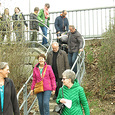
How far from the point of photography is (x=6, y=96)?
505 centimetres

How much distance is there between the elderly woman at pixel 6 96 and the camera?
5047 mm

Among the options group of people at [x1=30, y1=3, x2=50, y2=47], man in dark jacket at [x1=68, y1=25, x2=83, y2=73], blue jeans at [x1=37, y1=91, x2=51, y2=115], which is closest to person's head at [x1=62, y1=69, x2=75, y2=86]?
blue jeans at [x1=37, y1=91, x2=51, y2=115]

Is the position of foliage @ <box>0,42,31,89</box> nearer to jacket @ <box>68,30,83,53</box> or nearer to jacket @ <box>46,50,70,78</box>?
jacket @ <box>68,30,83,53</box>

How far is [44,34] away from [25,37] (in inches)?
89.6

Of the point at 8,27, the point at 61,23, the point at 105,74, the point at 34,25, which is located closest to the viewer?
the point at 8,27

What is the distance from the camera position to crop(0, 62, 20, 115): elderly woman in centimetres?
505

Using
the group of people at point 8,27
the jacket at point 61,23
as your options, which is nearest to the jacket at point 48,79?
the group of people at point 8,27

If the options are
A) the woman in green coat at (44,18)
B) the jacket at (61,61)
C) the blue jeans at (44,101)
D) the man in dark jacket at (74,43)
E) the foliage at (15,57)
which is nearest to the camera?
the blue jeans at (44,101)

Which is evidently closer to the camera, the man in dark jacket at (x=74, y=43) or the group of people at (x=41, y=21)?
the man in dark jacket at (x=74, y=43)

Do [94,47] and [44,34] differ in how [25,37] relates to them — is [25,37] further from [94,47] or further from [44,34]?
[94,47]

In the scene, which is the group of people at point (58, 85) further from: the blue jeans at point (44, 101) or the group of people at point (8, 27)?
the group of people at point (8, 27)

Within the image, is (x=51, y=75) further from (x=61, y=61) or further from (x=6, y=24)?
(x=6, y=24)

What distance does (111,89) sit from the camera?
10602mm

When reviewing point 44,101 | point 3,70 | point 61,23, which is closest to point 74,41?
point 61,23
